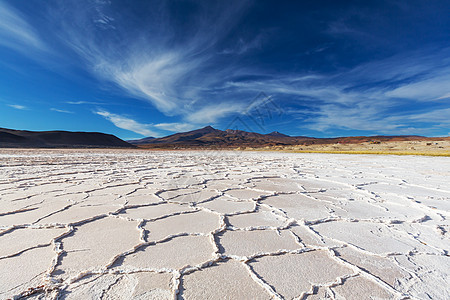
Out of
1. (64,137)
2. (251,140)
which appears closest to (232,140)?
(251,140)

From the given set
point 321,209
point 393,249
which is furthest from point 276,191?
point 393,249

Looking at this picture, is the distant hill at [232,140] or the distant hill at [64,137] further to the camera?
the distant hill at [64,137]

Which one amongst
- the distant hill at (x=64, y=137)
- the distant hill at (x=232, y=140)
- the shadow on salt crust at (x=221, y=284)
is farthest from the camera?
the distant hill at (x=64, y=137)

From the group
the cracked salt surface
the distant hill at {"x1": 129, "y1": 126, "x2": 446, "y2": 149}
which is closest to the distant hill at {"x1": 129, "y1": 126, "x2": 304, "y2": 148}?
the distant hill at {"x1": 129, "y1": 126, "x2": 446, "y2": 149}

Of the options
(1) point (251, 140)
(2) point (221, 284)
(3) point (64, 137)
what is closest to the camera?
(2) point (221, 284)

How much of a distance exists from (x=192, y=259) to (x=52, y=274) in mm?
851

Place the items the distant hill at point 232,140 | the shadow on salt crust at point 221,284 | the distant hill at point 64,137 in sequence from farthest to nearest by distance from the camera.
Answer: the distant hill at point 64,137, the distant hill at point 232,140, the shadow on salt crust at point 221,284

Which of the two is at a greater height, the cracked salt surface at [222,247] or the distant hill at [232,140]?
the distant hill at [232,140]

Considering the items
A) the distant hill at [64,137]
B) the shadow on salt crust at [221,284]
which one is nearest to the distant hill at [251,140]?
the shadow on salt crust at [221,284]

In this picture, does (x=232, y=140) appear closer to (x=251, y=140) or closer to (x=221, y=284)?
(x=251, y=140)

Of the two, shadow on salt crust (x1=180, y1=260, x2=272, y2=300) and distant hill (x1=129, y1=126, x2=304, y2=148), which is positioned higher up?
distant hill (x1=129, y1=126, x2=304, y2=148)

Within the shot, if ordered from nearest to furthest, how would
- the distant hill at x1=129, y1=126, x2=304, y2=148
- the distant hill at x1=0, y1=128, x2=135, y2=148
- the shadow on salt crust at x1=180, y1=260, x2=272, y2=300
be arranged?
the shadow on salt crust at x1=180, y1=260, x2=272, y2=300
the distant hill at x1=129, y1=126, x2=304, y2=148
the distant hill at x1=0, y1=128, x2=135, y2=148

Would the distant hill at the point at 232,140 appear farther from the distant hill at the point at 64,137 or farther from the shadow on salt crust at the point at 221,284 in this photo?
the distant hill at the point at 64,137

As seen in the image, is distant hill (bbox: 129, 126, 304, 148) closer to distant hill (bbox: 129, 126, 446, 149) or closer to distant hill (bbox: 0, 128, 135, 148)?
distant hill (bbox: 129, 126, 446, 149)
